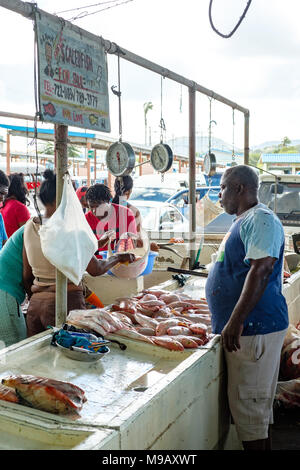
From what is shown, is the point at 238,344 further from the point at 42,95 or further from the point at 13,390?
the point at 42,95

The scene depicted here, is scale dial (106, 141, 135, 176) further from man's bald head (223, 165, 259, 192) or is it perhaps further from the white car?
the white car

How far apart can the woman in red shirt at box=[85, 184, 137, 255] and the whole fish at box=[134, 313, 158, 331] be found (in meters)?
1.22

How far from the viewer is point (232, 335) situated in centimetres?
269

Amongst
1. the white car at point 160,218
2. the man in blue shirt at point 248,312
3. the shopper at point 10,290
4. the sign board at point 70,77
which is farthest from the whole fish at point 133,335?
the white car at point 160,218

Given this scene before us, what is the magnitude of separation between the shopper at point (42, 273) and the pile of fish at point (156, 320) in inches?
9.6

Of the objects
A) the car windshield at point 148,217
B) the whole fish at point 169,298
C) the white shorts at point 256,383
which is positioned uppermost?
the car windshield at point 148,217

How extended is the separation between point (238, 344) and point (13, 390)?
4.26 ft

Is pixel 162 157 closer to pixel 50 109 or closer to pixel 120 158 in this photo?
pixel 120 158

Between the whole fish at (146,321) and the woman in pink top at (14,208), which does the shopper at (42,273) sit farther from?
the woman in pink top at (14,208)

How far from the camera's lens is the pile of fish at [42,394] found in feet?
6.86

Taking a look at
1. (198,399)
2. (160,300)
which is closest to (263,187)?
(160,300)

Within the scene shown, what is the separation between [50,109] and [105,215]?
2078 mm

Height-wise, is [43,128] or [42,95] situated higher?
[43,128]

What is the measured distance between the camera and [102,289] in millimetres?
5023
